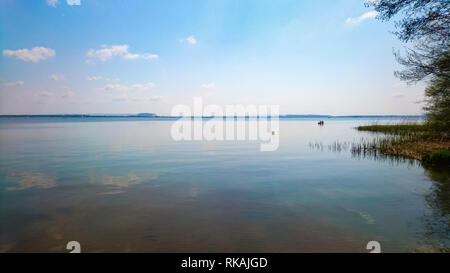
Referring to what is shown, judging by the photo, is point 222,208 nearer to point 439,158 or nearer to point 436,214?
point 436,214

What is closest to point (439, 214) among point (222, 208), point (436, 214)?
point (436, 214)

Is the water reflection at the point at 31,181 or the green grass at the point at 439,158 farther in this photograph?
the green grass at the point at 439,158

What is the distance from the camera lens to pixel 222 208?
34.3 ft

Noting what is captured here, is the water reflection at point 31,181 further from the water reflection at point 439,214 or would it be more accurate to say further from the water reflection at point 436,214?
the water reflection at point 439,214

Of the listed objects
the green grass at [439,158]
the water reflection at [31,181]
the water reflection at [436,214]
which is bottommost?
the water reflection at [436,214]

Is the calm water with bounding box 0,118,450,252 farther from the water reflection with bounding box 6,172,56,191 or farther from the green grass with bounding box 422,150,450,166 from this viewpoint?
the green grass with bounding box 422,150,450,166

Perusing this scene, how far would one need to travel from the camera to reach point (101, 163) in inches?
792

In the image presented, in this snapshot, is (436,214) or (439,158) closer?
(436,214)

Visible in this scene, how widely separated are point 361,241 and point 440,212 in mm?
4953

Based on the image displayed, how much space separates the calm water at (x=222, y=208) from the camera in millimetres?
7625

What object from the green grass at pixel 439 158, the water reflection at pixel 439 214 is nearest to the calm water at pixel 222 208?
the water reflection at pixel 439 214
